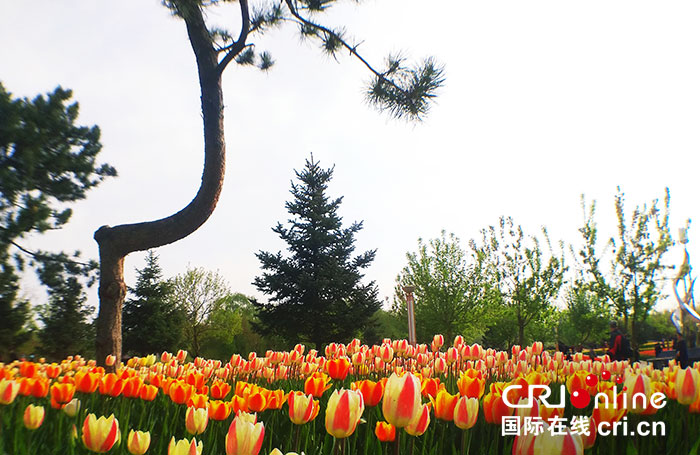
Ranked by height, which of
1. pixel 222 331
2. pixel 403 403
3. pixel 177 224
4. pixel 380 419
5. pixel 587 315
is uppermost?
pixel 177 224

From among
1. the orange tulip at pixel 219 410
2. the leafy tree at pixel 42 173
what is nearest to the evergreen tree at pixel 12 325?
the leafy tree at pixel 42 173

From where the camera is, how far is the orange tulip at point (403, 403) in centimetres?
137

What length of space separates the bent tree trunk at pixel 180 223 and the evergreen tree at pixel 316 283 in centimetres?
1413

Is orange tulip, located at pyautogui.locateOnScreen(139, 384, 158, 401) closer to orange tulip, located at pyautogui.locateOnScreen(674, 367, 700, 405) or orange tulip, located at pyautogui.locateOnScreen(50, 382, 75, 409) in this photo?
orange tulip, located at pyautogui.locateOnScreen(50, 382, 75, 409)

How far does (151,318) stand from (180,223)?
19.1m

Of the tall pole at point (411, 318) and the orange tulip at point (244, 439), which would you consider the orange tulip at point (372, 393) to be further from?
the tall pole at point (411, 318)

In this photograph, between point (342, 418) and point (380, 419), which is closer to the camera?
point (342, 418)

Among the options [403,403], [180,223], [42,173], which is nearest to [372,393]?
[403,403]

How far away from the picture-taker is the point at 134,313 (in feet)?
77.2

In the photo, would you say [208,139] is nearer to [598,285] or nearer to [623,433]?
[623,433]

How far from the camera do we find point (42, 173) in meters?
10.2

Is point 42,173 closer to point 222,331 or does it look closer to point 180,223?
point 180,223

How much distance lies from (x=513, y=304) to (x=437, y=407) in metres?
21.1

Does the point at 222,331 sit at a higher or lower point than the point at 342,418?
lower
